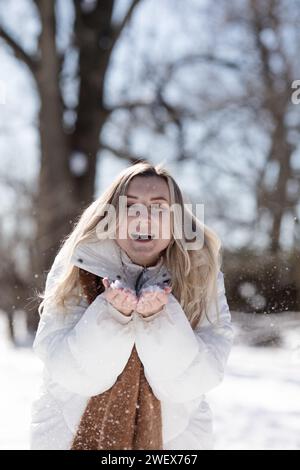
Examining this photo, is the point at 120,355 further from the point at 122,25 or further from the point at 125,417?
the point at 122,25

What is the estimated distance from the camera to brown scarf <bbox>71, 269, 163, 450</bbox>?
1730 millimetres

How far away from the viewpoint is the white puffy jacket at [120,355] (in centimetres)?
165

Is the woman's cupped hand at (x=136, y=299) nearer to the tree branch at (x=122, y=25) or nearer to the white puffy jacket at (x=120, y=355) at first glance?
the white puffy jacket at (x=120, y=355)

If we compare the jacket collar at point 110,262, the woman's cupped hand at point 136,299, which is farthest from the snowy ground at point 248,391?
the woman's cupped hand at point 136,299

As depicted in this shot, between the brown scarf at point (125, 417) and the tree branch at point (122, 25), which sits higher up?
the tree branch at point (122, 25)

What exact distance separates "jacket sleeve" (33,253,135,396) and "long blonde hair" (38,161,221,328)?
17 cm

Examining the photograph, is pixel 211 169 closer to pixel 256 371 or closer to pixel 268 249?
pixel 268 249

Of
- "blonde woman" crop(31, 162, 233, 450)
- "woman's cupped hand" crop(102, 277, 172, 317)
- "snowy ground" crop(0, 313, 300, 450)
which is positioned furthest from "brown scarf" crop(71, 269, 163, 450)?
"snowy ground" crop(0, 313, 300, 450)

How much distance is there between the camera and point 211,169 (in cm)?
966

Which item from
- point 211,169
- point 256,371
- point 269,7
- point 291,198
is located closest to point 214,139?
point 211,169

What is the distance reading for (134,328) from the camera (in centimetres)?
167

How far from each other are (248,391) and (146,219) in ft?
10.9

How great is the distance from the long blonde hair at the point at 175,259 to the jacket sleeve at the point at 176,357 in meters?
0.15

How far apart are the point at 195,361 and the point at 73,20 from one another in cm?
883
